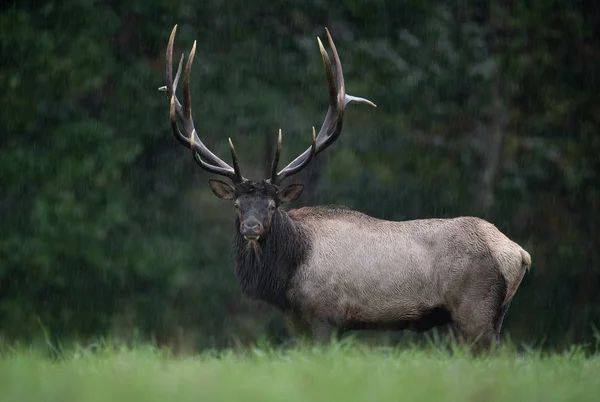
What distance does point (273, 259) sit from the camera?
967cm

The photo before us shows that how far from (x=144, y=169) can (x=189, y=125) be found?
786cm

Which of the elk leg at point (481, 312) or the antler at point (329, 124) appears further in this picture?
the antler at point (329, 124)

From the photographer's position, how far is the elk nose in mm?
9250

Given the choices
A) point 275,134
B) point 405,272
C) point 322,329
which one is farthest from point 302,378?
point 275,134

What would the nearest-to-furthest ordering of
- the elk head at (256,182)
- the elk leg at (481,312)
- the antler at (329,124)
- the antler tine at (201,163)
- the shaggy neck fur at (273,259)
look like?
the elk leg at (481,312)
the elk head at (256,182)
the shaggy neck fur at (273,259)
the antler tine at (201,163)
the antler at (329,124)

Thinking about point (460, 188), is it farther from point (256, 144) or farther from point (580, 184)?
point (256, 144)

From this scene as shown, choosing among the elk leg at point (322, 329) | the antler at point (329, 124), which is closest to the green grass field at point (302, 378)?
Answer: the elk leg at point (322, 329)

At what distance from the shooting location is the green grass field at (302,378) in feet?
17.4

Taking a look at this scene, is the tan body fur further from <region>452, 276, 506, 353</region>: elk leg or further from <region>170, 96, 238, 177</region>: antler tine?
<region>170, 96, 238, 177</region>: antler tine

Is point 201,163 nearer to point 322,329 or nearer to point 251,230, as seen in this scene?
point 251,230

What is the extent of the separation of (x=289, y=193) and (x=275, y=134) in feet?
25.3

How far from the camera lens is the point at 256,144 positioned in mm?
18734

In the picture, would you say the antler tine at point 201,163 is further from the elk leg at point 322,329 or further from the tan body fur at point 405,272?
the elk leg at point 322,329

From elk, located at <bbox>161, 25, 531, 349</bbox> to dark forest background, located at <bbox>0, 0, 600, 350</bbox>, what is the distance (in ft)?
23.1
